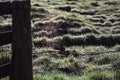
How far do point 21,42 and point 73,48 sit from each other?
825cm

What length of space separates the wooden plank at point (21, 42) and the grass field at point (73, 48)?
9.09 ft

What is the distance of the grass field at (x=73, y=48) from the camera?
8.93 meters

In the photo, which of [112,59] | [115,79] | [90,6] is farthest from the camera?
[90,6]

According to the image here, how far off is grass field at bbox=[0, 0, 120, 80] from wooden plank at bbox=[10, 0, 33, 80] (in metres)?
2.77

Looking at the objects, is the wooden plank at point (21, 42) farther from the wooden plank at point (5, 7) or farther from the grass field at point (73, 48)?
the grass field at point (73, 48)

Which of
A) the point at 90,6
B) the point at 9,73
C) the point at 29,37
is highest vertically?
the point at 29,37

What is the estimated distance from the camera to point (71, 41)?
13906 mm

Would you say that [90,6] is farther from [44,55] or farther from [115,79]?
[115,79]

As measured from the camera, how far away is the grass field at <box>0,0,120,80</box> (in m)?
8.93

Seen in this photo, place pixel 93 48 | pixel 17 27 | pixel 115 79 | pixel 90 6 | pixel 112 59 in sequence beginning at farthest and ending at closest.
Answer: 1. pixel 90 6
2. pixel 93 48
3. pixel 112 59
4. pixel 115 79
5. pixel 17 27

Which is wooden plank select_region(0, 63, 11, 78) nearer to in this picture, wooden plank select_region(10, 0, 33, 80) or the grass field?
wooden plank select_region(10, 0, 33, 80)

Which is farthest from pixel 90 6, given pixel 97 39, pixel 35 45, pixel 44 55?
pixel 44 55

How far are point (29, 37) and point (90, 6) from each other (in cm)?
2410

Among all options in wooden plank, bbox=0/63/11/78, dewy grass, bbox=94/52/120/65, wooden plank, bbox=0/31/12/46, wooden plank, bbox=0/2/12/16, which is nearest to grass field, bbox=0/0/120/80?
dewy grass, bbox=94/52/120/65
